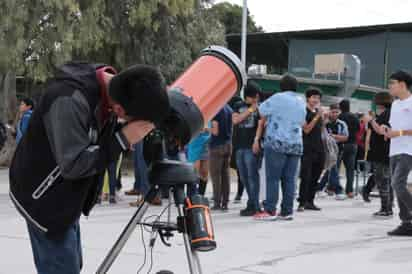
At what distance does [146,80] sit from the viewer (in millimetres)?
2406

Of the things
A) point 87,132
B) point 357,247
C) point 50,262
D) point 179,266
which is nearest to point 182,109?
point 87,132

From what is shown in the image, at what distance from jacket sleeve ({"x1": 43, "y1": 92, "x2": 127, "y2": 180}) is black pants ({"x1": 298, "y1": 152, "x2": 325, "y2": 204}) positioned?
6.78m

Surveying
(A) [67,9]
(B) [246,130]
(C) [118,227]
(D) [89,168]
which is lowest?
(C) [118,227]

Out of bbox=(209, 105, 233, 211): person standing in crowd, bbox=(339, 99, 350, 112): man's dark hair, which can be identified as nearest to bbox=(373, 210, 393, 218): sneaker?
bbox=(209, 105, 233, 211): person standing in crowd

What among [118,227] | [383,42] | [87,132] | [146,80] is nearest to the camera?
[146,80]

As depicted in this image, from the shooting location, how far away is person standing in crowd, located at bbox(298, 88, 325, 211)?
9.16 metres

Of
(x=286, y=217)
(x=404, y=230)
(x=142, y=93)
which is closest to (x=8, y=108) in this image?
(x=286, y=217)

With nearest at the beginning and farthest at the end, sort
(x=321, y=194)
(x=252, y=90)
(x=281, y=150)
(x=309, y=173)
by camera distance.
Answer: (x=281, y=150)
(x=252, y=90)
(x=309, y=173)
(x=321, y=194)

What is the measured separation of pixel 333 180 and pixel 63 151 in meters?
9.60

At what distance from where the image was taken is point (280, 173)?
25.8 feet

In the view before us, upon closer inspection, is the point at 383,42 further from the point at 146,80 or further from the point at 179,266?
the point at 146,80

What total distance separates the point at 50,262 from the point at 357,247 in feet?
14.2

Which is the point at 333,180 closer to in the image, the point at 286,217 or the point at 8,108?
the point at 286,217

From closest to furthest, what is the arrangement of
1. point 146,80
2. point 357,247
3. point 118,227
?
point 146,80
point 357,247
point 118,227
